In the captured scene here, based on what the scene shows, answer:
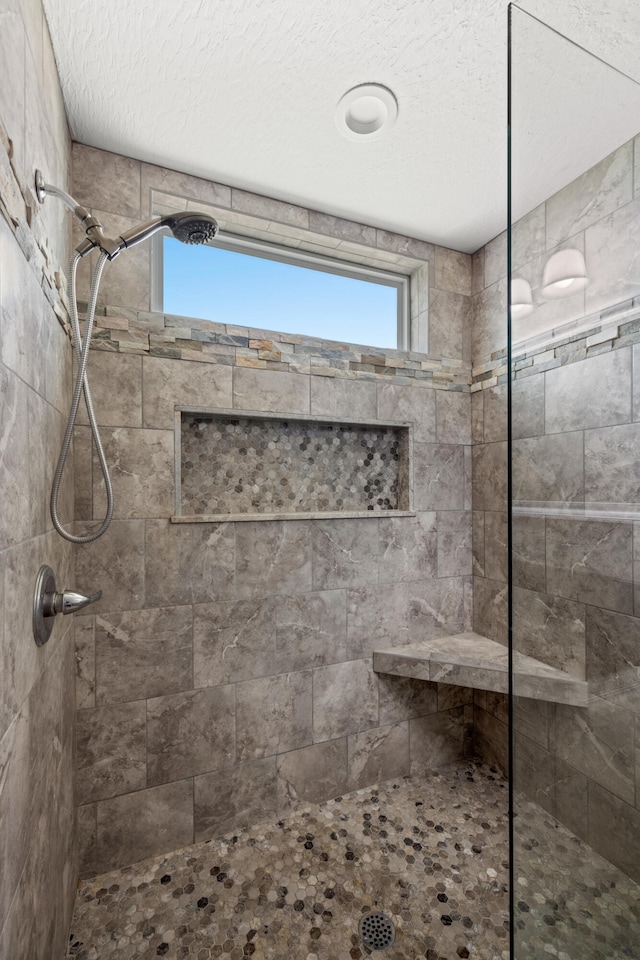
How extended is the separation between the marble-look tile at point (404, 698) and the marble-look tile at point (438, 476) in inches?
32.9

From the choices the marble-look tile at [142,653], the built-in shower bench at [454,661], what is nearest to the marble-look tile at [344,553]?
the built-in shower bench at [454,661]

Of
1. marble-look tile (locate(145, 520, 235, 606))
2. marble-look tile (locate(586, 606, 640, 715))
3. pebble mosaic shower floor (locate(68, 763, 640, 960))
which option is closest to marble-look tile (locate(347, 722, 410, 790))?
pebble mosaic shower floor (locate(68, 763, 640, 960))

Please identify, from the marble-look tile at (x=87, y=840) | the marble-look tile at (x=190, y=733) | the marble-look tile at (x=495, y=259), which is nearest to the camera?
the marble-look tile at (x=87, y=840)

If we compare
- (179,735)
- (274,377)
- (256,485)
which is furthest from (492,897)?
(274,377)

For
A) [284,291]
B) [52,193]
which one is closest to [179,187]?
[284,291]

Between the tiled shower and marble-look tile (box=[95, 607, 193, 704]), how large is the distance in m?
0.01

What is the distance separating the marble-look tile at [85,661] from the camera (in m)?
1.58

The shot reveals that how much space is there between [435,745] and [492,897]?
73 cm

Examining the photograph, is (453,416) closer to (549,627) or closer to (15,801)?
(549,627)

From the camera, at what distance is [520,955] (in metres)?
0.92

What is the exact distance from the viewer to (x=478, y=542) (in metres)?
2.28

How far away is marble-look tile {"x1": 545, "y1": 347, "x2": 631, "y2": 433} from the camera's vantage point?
0.97 meters

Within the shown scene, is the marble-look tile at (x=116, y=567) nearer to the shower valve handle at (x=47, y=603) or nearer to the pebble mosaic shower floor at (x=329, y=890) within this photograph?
the shower valve handle at (x=47, y=603)

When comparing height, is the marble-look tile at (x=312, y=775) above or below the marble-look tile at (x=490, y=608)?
below
